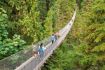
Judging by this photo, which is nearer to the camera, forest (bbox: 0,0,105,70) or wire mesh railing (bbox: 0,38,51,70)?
wire mesh railing (bbox: 0,38,51,70)

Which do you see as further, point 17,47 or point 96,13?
point 96,13

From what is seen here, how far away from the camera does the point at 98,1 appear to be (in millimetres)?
18438

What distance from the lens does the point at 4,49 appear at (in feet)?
40.8

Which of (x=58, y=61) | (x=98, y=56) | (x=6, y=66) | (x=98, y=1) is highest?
(x=98, y=1)

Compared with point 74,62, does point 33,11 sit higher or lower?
higher

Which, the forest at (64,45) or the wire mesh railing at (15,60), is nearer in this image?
the wire mesh railing at (15,60)

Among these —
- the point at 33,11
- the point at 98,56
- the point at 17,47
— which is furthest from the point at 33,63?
the point at 33,11

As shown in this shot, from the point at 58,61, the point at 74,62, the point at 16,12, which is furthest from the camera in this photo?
the point at 16,12

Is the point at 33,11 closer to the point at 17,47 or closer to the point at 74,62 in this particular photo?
the point at 74,62

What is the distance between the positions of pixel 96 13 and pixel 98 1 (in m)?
0.70

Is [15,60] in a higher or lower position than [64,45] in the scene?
higher

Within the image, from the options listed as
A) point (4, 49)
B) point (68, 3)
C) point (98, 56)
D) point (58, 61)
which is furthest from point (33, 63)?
point (68, 3)

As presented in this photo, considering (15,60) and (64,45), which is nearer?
(15,60)

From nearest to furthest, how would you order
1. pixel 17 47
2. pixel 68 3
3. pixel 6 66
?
pixel 6 66 < pixel 17 47 < pixel 68 3
